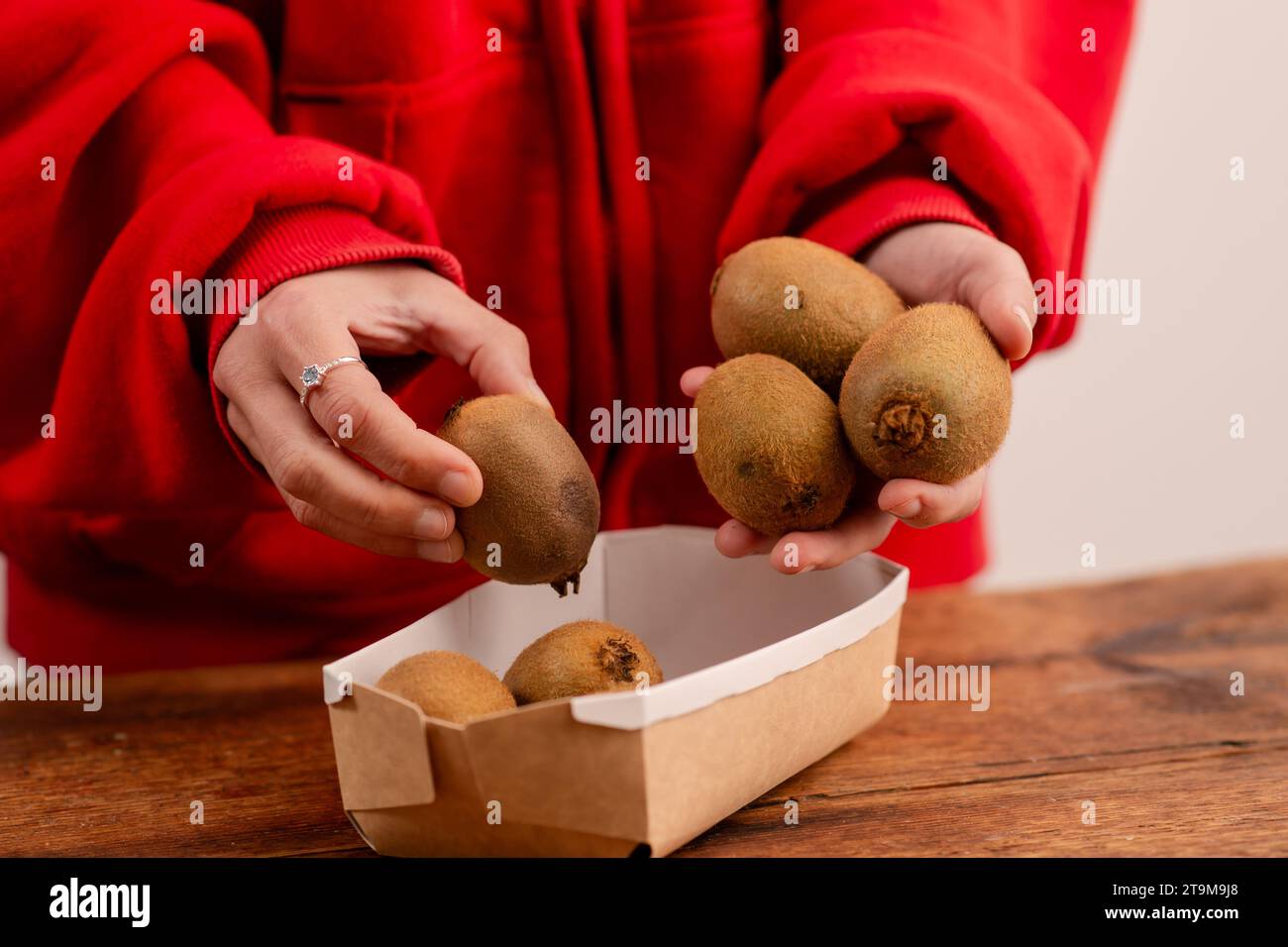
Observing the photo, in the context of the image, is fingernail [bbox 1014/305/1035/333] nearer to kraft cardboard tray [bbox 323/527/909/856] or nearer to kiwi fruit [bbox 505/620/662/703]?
kraft cardboard tray [bbox 323/527/909/856]

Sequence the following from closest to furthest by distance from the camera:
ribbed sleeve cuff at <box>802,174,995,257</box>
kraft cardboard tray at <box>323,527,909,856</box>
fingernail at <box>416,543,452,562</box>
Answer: kraft cardboard tray at <box>323,527,909,856</box>
fingernail at <box>416,543,452,562</box>
ribbed sleeve cuff at <box>802,174,995,257</box>

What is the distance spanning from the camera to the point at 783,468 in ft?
1.95

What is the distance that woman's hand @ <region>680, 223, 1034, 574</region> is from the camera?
0.60m

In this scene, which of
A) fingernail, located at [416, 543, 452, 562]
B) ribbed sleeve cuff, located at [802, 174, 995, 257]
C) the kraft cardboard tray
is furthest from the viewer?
ribbed sleeve cuff, located at [802, 174, 995, 257]

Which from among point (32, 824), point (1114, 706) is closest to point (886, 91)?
point (1114, 706)

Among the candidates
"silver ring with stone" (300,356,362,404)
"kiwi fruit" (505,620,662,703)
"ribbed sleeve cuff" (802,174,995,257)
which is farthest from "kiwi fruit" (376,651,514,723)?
"ribbed sleeve cuff" (802,174,995,257)

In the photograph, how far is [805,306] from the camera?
0.66 metres

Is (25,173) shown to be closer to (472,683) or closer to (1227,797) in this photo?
(472,683)

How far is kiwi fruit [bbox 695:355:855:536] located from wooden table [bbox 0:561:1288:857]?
0.50ft

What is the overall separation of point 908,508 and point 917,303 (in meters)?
0.19

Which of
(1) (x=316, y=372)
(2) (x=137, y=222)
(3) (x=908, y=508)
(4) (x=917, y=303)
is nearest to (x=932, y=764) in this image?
(3) (x=908, y=508)

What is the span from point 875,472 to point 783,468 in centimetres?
5

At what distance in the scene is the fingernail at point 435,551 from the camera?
60 cm

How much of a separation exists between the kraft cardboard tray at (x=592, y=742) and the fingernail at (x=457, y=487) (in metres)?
0.08
